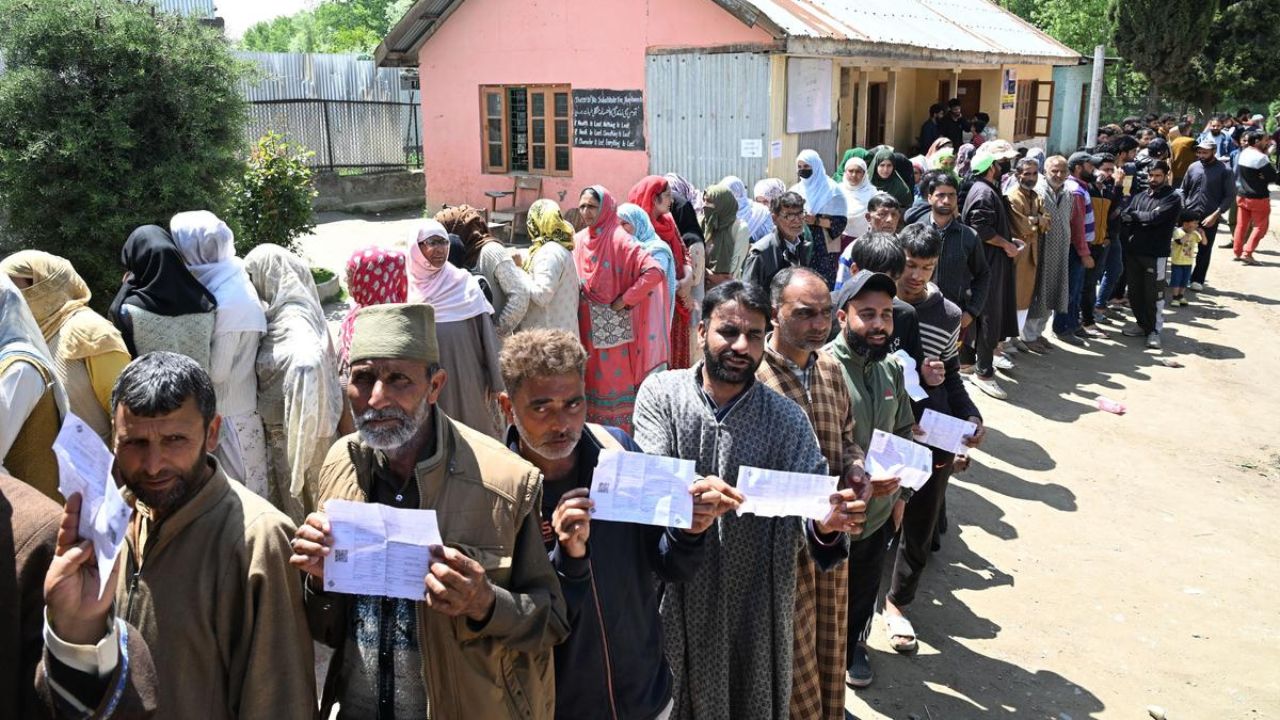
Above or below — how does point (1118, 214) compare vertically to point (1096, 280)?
above

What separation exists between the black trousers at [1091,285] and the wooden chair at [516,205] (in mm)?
8624

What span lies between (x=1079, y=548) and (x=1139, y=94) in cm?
3774

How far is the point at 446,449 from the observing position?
8.07 feet

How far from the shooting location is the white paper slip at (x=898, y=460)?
11.2 ft

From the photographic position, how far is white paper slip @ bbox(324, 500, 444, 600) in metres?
2.19

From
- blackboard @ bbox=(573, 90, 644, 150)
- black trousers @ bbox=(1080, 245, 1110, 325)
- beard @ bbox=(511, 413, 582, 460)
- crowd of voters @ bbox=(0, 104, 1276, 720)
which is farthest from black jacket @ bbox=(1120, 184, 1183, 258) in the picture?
beard @ bbox=(511, 413, 582, 460)

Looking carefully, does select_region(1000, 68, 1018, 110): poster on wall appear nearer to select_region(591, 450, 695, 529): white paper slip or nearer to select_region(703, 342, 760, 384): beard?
select_region(703, 342, 760, 384): beard

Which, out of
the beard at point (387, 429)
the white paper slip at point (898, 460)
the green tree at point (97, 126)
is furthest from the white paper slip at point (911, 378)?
the green tree at point (97, 126)

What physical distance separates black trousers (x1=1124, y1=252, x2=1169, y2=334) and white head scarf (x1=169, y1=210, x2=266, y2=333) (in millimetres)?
10004

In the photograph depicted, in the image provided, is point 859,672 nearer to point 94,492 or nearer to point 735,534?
point 735,534

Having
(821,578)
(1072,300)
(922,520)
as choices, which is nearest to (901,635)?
(922,520)

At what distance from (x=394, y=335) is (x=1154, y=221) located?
34.4 feet

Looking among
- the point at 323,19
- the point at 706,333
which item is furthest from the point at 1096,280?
the point at 323,19

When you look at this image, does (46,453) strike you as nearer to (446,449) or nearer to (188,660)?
(188,660)
